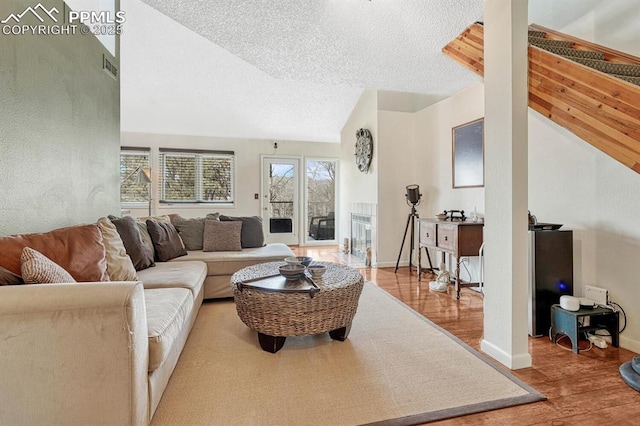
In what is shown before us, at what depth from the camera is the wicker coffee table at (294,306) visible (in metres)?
1.97

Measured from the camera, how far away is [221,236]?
3.52 m

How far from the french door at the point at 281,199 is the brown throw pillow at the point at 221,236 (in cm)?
316

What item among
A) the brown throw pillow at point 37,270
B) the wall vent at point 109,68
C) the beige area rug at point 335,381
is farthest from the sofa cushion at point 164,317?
the wall vent at point 109,68

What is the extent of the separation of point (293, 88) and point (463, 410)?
489 cm

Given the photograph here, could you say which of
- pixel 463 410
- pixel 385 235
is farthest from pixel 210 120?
pixel 463 410

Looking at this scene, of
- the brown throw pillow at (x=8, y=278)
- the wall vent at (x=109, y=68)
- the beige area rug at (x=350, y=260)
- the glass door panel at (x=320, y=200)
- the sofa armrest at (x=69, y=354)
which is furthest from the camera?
the glass door panel at (x=320, y=200)

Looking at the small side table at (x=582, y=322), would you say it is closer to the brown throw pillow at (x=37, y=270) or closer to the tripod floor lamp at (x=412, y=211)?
the tripod floor lamp at (x=412, y=211)

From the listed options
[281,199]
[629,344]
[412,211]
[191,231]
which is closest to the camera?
[629,344]

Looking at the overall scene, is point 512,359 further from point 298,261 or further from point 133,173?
point 133,173

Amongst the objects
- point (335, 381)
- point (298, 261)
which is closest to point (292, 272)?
point (298, 261)

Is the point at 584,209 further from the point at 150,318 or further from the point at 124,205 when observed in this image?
the point at 124,205

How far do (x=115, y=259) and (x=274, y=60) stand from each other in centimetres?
298

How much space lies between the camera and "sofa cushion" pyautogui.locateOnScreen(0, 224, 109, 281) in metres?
1.46

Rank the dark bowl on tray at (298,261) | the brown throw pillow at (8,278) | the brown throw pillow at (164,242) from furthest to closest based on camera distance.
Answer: the brown throw pillow at (164,242)
the dark bowl on tray at (298,261)
the brown throw pillow at (8,278)
